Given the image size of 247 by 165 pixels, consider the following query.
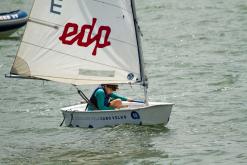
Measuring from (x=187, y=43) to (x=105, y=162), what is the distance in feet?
57.1

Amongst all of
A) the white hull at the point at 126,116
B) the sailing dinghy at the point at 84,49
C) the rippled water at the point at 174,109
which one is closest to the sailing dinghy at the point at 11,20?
the rippled water at the point at 174,109

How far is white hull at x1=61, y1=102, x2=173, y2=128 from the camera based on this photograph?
20375mm

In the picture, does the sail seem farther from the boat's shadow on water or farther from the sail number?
the boat's shadow on water

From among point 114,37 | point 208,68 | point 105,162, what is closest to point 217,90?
point 208,68

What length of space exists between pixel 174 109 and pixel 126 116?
13.8 ft

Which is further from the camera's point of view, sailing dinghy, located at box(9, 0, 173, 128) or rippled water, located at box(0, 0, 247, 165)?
sailing dinghy, located at box(9, 0, 173, 128)

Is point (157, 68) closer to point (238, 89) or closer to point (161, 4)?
point (238, 89)

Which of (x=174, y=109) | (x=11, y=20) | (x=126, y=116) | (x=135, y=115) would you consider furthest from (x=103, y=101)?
(x=11, y=20)

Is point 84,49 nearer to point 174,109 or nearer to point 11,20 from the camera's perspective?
point 174,109

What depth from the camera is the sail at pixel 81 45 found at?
68.2 ft

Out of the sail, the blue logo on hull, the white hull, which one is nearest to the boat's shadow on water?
the white hull

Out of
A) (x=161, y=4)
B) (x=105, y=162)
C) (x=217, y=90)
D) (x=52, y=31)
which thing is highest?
(x=161, y=4)

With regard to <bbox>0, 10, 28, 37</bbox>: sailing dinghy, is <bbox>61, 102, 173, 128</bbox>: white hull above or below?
below

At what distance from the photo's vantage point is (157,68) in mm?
30922
